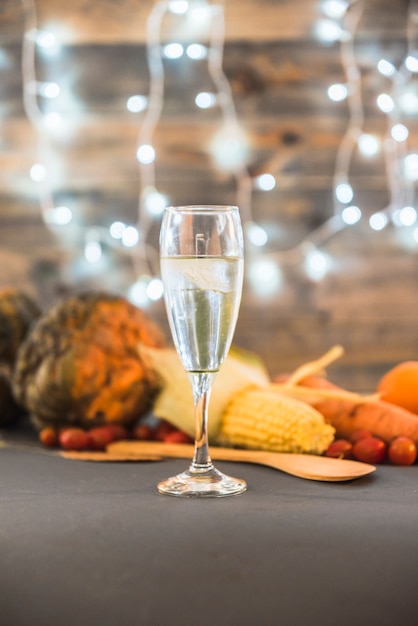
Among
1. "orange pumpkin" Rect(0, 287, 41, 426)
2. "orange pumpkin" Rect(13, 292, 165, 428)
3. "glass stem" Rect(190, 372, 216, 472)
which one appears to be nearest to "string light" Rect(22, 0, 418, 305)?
"orange pumpkin" Rect(0, 287, 41, 426)

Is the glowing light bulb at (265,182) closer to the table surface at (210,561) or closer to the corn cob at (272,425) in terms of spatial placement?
the corn cob at (272,425)

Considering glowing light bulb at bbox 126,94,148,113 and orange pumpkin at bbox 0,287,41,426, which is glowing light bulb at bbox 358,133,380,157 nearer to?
glowing light bulb at bbox 126,94,148,113

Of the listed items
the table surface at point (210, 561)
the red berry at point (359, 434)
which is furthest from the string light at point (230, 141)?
the table surface at point (210, 561)

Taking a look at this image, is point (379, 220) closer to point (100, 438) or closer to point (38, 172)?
point (38, 172)

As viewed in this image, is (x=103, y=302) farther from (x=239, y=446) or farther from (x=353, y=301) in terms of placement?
(x=353, y=301)

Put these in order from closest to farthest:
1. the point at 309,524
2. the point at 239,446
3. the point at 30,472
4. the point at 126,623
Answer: the point at 126,623 → the point at 309,524 → the point at 30,472 → the point at 239,446

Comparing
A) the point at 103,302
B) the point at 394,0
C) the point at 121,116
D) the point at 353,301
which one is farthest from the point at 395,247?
the point at 103,302
